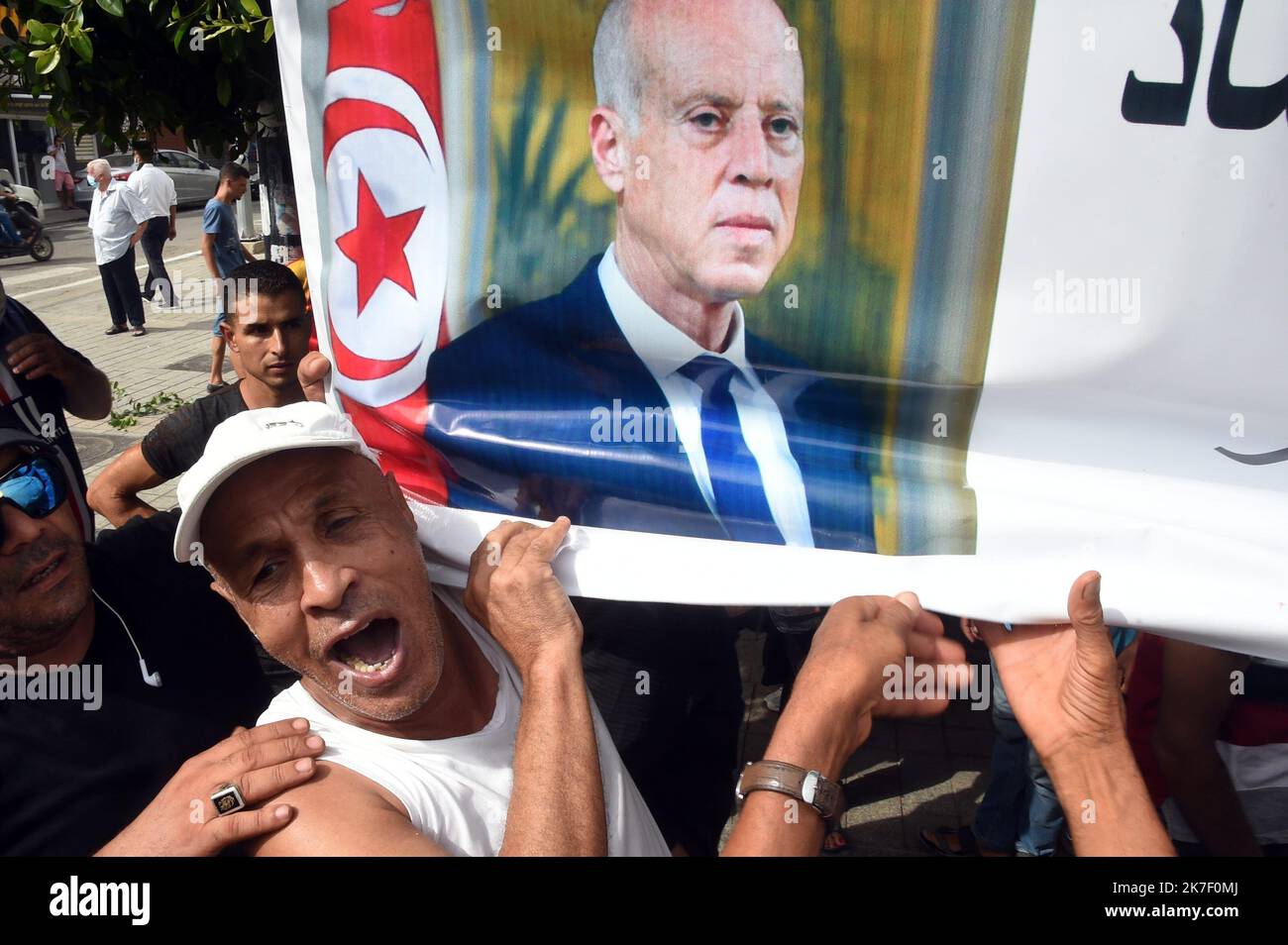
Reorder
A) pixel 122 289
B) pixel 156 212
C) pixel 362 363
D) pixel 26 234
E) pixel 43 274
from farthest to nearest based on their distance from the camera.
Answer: pixel 26 234, pixel 43 274, pixel 156 212, pixel 122 289, pixel 362 363

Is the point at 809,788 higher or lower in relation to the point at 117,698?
higher

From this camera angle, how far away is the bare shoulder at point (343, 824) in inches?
55.7

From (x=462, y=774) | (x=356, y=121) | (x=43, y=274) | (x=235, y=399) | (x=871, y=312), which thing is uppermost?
(x=356, y=121)

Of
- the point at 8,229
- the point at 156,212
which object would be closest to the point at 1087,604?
the point at 156,212

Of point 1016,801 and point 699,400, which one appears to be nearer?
point 699,400

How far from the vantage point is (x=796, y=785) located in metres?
1.50

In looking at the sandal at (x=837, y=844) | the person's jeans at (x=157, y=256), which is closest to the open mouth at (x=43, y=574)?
the sandal at (x=837, y=844)

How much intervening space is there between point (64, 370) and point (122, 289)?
8709mm

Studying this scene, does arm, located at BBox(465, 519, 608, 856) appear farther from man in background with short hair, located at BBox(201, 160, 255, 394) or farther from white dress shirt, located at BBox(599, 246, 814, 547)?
man in background with short hair, located at BBox(201, 160, 255, 394)

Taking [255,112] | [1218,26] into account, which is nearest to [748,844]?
[1218,26]

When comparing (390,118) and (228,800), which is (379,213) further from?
(228,800)

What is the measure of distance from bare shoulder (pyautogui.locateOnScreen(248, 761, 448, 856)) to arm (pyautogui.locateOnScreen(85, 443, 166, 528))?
1.92 meters

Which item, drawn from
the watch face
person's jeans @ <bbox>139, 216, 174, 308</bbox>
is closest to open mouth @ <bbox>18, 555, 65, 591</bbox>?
the watch face

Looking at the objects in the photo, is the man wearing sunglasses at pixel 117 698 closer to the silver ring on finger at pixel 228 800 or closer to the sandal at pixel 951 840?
the silver ring on finger at pixel 228 800
